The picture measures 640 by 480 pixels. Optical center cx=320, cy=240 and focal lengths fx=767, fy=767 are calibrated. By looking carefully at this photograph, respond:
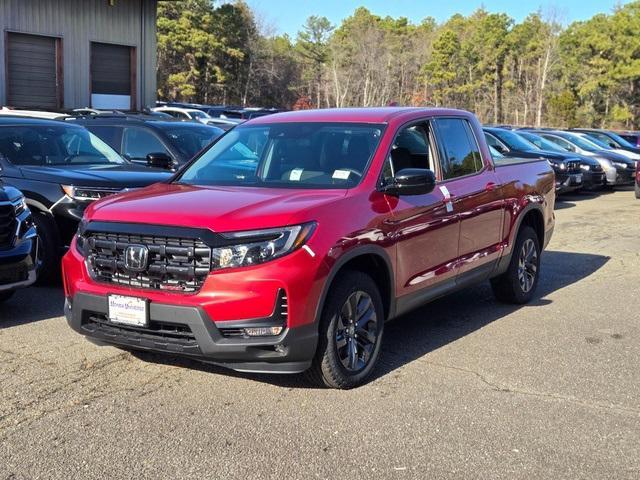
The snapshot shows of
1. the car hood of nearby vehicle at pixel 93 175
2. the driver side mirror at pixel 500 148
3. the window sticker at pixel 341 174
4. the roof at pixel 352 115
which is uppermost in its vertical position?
the roof at pixel 352 115

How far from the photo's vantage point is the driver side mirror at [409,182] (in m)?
5.30

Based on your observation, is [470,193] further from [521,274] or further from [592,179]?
[592,179]

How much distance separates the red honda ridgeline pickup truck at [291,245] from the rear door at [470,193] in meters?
0.02

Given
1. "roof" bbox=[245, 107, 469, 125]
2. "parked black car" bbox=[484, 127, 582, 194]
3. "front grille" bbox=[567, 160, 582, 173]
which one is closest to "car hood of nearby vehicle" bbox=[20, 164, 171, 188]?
"roof" bbox=[245, 107, 469, 125]

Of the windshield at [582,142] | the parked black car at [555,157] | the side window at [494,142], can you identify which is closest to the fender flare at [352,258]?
the side window at [494,142]

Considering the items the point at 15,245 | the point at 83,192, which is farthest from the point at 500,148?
the point at 15,245

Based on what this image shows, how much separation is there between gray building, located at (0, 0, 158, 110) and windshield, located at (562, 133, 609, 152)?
12.7 m

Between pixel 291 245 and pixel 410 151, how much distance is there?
6.05 ft

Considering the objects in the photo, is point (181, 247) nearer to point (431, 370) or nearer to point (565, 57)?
point (431, 370)

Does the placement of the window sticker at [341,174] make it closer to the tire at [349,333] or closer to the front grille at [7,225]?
the tire at [349,333]

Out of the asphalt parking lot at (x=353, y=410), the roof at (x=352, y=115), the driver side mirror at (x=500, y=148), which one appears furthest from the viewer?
the driver side mirror at (x=500, y=148)

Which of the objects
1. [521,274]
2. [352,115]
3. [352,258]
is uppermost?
[352,115]

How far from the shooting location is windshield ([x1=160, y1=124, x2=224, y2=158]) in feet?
35.2

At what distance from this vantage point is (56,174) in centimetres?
788
